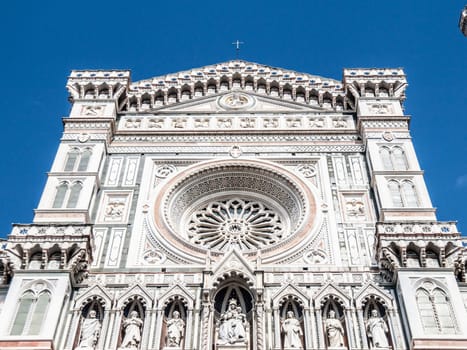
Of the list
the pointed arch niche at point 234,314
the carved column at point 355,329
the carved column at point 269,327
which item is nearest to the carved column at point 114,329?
the pointed arch niche at point 234,314

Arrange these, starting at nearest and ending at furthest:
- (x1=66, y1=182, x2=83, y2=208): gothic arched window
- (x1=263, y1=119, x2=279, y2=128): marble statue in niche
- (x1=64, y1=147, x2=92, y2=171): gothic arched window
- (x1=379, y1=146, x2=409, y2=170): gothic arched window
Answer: (x1=66, y1=182, x2=83, y2=208): gothic arched window → (x1=379, y1=146, x2=409, y2=170): gothic arched window → (x1=64, y1=147, x2=92, y2=171): gothic arched window → (x1=263, y1=119, x2=279, y2=128): marble statue in niche

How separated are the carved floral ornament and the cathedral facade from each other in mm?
39

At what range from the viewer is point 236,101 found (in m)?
20.7

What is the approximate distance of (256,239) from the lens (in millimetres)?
16438

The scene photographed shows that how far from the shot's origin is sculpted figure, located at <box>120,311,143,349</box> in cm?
1310

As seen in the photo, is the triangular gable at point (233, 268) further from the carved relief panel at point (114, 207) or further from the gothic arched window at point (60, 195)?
the gothic arched window at point (60, 195)

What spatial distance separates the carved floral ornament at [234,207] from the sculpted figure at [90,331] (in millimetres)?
2688

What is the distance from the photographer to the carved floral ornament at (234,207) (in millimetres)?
16250

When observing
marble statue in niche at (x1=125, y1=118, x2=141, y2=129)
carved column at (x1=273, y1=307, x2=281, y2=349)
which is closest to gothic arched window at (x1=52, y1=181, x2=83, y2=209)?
marble statue in niche at (x1=125, y1=118, x2=141, y2=129)

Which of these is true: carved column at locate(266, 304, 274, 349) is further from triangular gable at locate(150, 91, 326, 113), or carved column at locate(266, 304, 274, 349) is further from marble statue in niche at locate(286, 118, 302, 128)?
triangular gable at locate(150, 91, 326, 113)

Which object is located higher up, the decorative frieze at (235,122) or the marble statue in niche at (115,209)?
the decorative frieze at (235,122)

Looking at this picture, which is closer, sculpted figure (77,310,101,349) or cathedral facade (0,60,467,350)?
sculpted figure (77,310,101,349)

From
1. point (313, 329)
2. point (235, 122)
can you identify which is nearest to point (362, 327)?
point (313, 329)

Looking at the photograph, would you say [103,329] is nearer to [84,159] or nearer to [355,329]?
[355,329]
